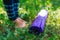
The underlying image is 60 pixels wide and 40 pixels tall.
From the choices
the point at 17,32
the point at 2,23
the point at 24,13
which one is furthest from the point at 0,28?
the point at 24,13

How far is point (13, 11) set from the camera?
121 inches

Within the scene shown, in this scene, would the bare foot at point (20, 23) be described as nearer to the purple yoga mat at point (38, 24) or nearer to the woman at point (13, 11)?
the woman at point (13, 11)

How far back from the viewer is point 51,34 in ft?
9.57

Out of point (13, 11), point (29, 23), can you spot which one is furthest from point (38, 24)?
point (13, 11)

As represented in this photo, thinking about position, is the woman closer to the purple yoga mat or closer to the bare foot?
the bare foot

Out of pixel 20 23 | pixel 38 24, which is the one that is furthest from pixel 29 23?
pixel 38 24

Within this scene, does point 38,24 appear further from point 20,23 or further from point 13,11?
point 13,11

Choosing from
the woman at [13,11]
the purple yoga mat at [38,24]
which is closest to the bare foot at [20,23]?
the woman at [13,11]

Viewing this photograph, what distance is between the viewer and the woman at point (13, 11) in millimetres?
2984

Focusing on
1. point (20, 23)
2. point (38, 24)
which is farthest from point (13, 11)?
point (38, 24)

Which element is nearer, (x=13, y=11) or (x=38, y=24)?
(x=38, y=24)

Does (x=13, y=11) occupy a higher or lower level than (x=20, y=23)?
higher

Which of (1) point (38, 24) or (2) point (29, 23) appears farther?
(2) point (29, 23)

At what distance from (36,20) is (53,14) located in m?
0.41
